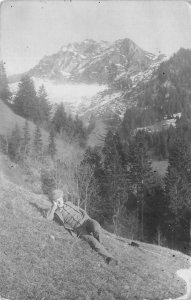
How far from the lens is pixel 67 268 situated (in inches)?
364

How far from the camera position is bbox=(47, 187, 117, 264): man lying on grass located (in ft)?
31.8

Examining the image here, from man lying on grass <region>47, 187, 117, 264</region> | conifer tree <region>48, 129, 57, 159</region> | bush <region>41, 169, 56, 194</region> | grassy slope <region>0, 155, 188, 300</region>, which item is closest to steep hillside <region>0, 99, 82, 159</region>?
conifer tree <region>48, 129, 57, 159</region>

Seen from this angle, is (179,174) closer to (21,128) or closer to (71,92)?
(71,92)

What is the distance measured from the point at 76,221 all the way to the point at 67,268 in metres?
1.30

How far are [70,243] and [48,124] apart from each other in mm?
3758

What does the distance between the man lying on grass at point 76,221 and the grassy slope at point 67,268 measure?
0.19 m

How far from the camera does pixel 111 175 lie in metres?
11.7

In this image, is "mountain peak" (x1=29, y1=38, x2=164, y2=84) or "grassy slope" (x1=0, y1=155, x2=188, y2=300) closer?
"grassy slope" (x1=0, y1=155, x2=188, y2=300)

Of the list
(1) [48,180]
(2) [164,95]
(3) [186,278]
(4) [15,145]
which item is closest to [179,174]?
(2) [164,95]

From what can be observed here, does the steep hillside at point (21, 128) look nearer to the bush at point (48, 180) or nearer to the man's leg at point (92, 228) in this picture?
the bush at point (48, 180)

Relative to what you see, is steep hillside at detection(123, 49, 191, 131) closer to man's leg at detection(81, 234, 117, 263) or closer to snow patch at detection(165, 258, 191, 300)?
man's leg at detection(81, 234, 117, 263)

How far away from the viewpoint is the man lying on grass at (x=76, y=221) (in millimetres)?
9703

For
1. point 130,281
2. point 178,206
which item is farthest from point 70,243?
point 178,206

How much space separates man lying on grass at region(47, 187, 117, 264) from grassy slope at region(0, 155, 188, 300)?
19 centimetres
